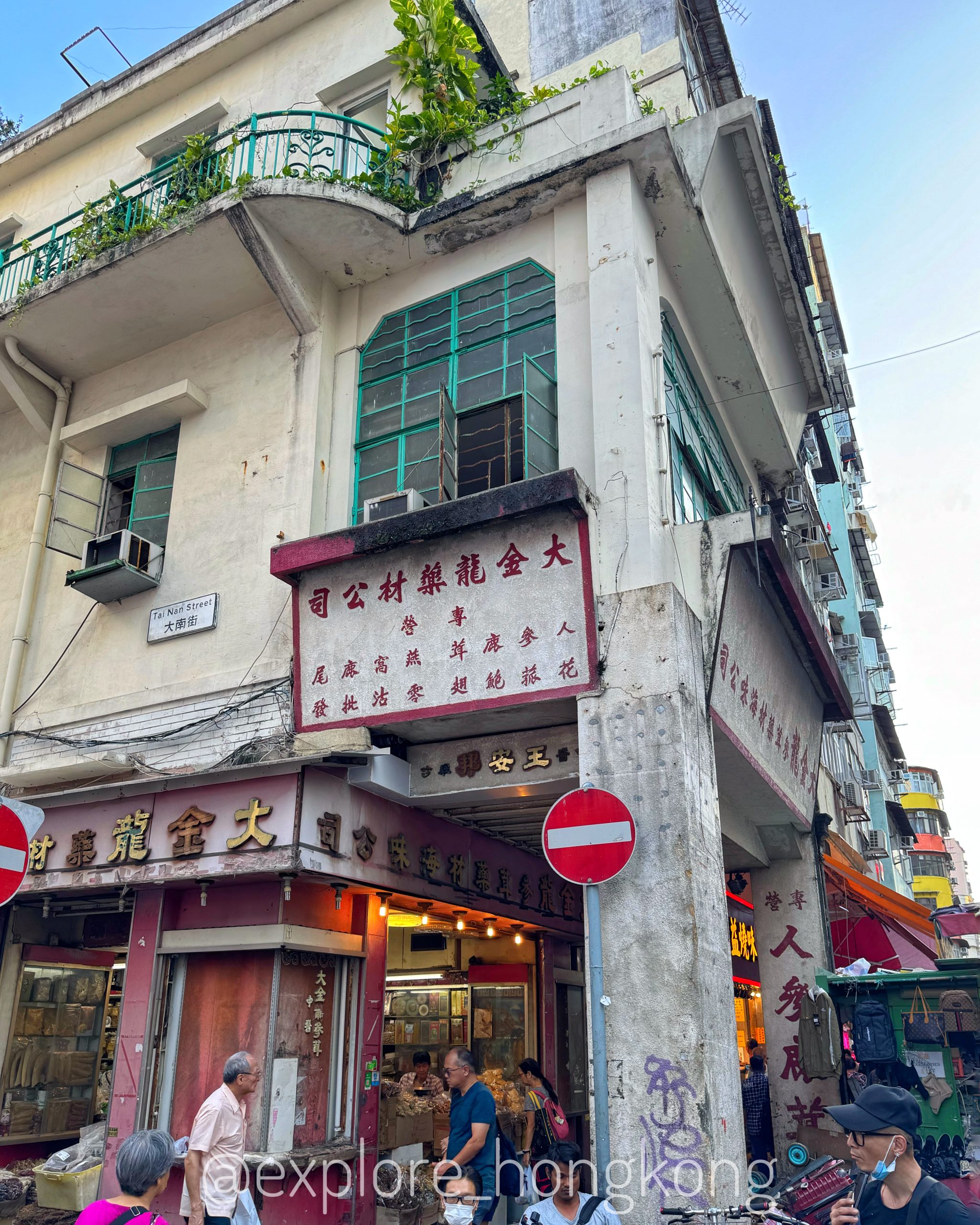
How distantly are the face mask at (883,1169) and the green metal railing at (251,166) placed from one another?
918cm

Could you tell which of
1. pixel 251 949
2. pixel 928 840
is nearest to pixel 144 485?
pixel 251 949

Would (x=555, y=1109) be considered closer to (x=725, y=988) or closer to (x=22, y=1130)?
(x=725, y=988)

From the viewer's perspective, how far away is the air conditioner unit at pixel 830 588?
70.6 ft

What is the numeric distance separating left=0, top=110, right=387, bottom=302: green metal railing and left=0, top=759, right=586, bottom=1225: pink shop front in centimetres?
A: 614

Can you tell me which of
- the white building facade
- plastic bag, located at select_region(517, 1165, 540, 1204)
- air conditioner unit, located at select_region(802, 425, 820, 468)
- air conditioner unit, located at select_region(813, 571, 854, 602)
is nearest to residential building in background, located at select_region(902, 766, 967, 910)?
air conditioner unit, located at select_region(813, 571, 854, 602)

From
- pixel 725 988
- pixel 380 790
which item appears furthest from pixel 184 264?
pixel 725 988

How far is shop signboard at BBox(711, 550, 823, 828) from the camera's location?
8.54 metres

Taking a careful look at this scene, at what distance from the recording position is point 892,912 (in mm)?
12773

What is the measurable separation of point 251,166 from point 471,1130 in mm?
9622

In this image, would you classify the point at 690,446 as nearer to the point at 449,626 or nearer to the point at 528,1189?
the point at 449,626

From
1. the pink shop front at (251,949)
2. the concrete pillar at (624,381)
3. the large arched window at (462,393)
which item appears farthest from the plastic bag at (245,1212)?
the large arched window at (462,393)

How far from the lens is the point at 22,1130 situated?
10164 millimetres

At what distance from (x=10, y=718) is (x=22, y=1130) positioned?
4.41m

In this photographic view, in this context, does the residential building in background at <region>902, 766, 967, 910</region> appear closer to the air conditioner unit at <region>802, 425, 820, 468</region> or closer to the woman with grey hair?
the air conditioner unit at <region>802, 425, 820, 468</region>
